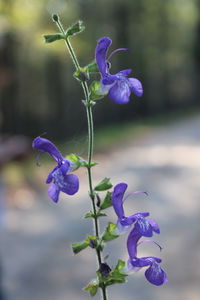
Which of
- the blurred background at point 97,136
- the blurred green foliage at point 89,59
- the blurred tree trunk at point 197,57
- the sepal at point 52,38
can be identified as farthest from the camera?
the blurred tree trunk at point 197,57

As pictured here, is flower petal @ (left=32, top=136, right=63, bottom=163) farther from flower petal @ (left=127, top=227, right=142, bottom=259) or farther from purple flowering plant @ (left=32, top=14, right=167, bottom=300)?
flower petal @ (left=127, top=227, right=142, bottom=259)

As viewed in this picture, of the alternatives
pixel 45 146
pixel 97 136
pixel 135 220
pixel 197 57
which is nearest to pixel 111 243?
pixel 45 146

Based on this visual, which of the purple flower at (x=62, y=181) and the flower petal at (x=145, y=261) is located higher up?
the purple flower at (x=62, y=181)

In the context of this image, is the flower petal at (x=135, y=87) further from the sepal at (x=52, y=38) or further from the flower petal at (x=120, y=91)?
the sepal at (x=52, y=38)

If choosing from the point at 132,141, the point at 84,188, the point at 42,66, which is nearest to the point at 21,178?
the point at 84,188

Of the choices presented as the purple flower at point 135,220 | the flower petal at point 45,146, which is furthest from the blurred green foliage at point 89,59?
the purple flower at point 135,220

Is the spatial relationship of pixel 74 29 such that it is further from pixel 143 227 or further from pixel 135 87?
pixel 143 227

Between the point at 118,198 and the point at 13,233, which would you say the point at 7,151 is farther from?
the point at 118,198
